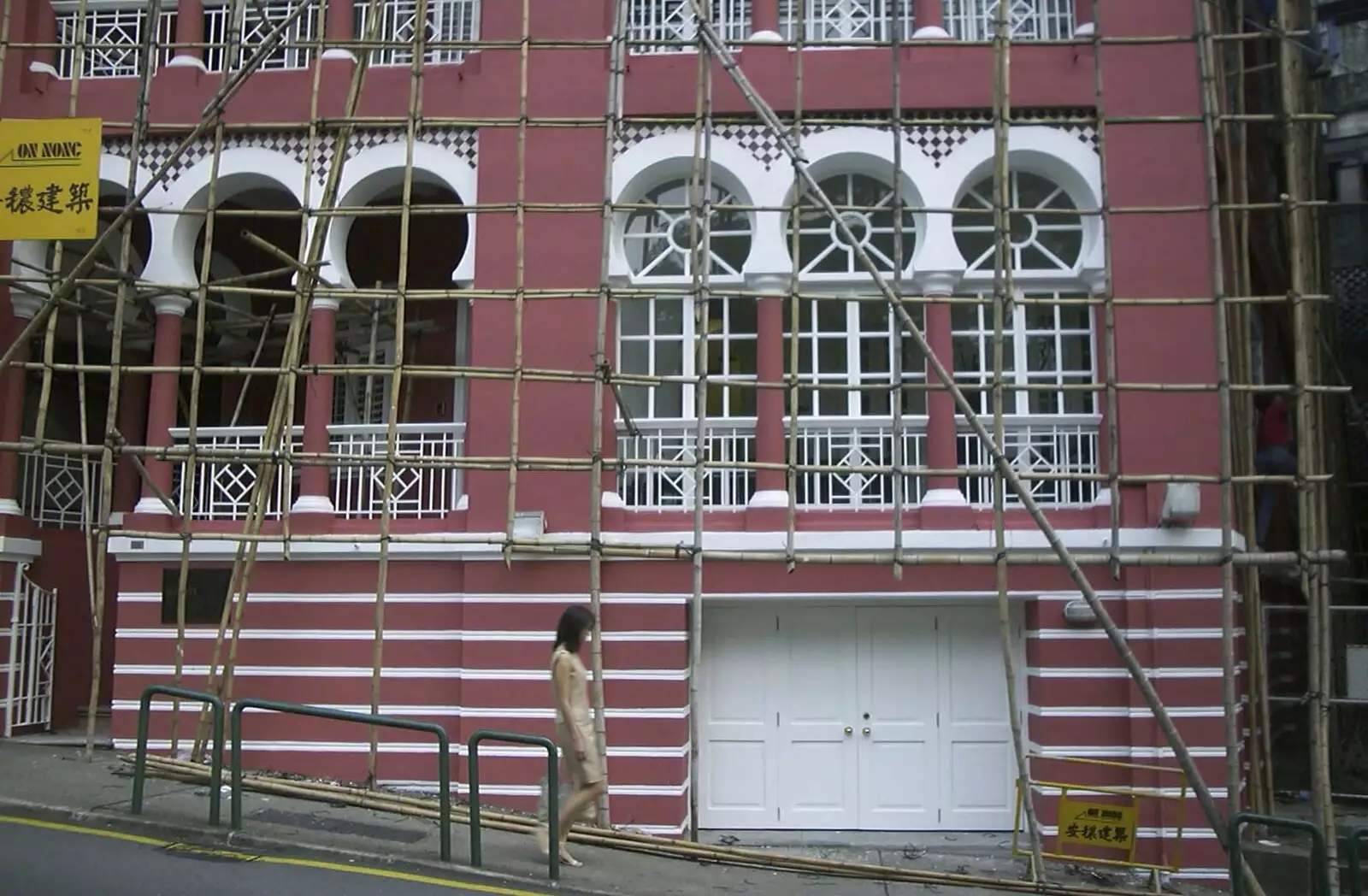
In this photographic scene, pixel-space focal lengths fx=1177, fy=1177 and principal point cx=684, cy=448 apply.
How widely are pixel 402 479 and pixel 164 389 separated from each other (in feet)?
7.85

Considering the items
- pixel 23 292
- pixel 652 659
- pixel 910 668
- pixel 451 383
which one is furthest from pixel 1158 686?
pixel 23 292

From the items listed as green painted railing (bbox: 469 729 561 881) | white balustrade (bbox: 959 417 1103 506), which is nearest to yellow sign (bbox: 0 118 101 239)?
green painted railing (bbox: 469 729 561 881)

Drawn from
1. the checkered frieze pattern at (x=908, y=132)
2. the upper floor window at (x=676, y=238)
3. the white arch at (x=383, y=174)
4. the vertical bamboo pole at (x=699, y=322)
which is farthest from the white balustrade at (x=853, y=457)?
the white arch at (x=383, y=174)

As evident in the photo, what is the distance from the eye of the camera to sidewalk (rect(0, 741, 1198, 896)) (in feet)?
23.7

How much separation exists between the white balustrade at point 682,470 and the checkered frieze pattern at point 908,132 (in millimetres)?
2336

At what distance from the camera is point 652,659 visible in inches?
375

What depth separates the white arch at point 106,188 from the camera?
1063 centimetres

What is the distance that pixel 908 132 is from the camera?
10016 millimetres

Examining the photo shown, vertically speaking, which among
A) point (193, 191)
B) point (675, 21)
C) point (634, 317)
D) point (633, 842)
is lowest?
point (633, 842)

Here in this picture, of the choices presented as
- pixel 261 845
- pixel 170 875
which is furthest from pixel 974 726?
pixel 170 875

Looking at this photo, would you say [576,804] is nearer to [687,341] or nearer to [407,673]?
[407,673]

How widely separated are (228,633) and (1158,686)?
757cm

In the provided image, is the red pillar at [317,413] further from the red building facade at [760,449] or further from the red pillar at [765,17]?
the red pillar at [765,17]

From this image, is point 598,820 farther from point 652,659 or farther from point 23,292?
point 23,292
